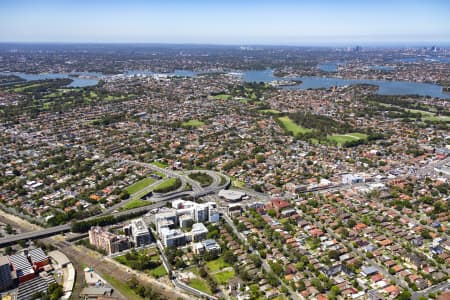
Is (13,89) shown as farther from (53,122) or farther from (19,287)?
(19,287)

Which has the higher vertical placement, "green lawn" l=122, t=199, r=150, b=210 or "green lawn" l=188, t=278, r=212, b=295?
"green lawn" l=122, t=199, r=150, b=210

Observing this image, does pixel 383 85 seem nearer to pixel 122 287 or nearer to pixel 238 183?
pixel 238 183

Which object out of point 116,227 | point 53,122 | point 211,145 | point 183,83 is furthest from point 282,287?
point 183,83

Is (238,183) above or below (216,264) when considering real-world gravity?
above

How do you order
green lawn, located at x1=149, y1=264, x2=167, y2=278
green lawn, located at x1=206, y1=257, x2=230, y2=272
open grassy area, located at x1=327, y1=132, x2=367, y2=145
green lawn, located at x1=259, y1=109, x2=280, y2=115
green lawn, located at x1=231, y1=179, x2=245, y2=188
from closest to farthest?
green lawn, located at x1=149, y1=264, x2=167, y2=278
green lawn, located at x1=206, y1=257, x2=230, y2=272
green lawn, located at x1=231, y1=179, x2=245, y2=188
open grassy area, located at x1=327, y1=132, x2=367, y2=145
green lawn, located at x1=259, y1=109, x2=280, y2=115

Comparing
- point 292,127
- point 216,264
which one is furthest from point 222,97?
point 216,264

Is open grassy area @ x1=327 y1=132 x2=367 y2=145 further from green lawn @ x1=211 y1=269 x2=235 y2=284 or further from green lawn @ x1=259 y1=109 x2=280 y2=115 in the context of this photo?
green lawn @ x1=211 y1=269 x2=235 y2=284

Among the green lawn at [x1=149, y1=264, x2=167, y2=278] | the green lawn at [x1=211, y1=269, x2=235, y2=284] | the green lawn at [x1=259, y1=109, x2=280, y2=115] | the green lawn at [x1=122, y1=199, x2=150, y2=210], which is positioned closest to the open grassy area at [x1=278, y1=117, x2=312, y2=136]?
the green lawn at [x1=259, y1=109, x2=280, y2=115]

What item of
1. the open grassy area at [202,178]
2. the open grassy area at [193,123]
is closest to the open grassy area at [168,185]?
the open grassy area at [202,178]
